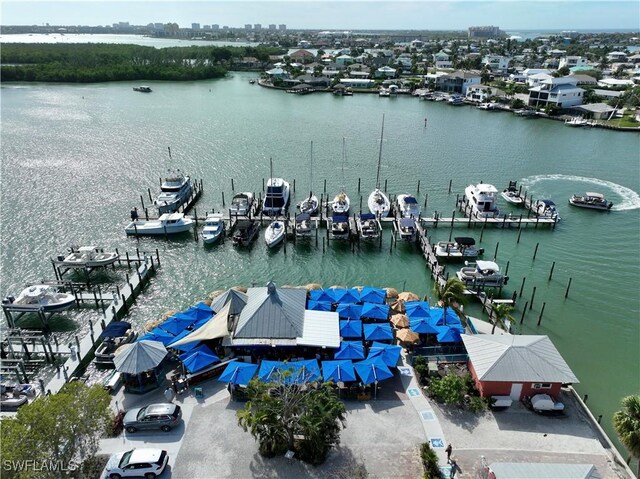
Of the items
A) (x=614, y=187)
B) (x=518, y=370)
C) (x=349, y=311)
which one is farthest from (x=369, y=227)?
(x=614, y=187)

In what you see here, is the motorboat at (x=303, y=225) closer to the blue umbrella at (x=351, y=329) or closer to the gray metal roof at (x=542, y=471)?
the blue umbrella at (x=351, y=329)

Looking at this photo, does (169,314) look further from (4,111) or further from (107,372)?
(4,111)

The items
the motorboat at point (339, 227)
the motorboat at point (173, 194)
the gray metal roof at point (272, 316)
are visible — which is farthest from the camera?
the motorboat at point (173, 194)

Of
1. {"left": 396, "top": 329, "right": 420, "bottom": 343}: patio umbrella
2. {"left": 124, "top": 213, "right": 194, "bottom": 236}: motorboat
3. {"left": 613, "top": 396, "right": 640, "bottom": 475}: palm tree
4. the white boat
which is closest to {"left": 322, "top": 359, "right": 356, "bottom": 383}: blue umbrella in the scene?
{"left": 396, "top": 329, "right": 420, "bottom": 343}: patio umbrella

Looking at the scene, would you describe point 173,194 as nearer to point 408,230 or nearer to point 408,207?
point 408,207

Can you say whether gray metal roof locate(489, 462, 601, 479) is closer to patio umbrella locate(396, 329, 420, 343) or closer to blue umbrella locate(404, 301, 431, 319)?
patio umbrella locate(396, 329, 420, 343)

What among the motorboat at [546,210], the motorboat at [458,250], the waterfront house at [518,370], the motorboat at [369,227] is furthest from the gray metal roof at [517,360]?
the motorboat at [546,210]
